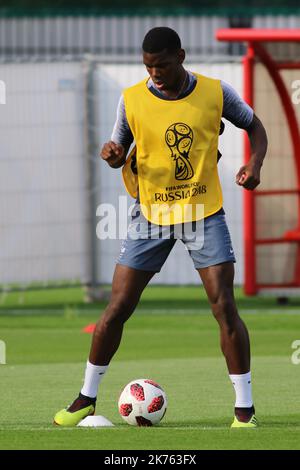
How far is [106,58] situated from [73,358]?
5702 millimetres

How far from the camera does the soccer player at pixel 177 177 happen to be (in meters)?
8.38

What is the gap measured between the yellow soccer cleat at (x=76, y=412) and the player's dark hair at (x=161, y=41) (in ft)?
7.11

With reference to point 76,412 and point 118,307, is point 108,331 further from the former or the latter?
point 76,412

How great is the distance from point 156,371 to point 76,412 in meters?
3.10

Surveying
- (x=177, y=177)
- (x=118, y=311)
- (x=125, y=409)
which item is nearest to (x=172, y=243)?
(x=177, y=177)

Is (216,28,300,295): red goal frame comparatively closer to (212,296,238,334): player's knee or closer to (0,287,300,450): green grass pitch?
(0,287,300,450): green grass pitch

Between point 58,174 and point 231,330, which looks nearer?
point 231,330

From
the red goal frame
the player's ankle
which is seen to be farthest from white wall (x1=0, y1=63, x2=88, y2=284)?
the player's ankle

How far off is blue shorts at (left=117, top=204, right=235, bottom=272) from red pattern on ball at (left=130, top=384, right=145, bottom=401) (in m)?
0.73

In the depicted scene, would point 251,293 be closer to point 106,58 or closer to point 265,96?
point 265,96

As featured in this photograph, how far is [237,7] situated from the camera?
86.0ft

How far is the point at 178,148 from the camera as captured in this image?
8414mm

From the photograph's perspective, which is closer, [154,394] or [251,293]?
[154,394]
